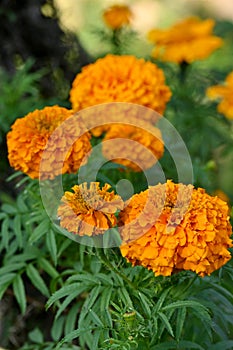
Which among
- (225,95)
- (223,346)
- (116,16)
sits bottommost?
(223,346)

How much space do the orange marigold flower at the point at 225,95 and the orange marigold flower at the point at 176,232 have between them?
1.24 metres

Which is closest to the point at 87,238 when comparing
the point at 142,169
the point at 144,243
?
the point at 144,243

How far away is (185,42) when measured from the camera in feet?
9.12

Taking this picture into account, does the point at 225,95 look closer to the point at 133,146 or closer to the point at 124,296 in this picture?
the point at 133,146

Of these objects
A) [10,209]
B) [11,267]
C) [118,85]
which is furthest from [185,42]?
[11,267]

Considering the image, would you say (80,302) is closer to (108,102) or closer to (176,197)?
(108,102)

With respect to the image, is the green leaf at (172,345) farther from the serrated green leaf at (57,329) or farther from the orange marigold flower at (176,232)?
the serrated green leaf at (57,329)

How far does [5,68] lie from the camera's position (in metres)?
2.79

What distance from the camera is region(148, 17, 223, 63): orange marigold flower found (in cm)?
268

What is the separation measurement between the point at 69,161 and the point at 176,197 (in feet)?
1.24

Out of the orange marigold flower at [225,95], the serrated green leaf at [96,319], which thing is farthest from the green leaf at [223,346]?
the orange marigold flower at [225,95]

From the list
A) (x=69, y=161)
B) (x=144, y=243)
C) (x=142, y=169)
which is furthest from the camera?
(x=142, y=169)

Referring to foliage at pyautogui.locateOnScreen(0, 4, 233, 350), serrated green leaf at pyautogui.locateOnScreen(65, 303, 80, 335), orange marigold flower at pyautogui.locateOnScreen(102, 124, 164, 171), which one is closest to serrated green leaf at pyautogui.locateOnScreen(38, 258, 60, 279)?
foliage at pyautogui.locateOnScreen(0, 4, 233, 350)

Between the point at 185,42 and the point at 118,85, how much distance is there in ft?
2.80
